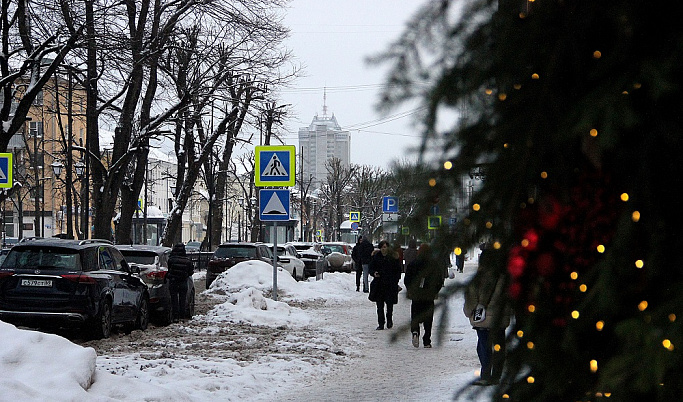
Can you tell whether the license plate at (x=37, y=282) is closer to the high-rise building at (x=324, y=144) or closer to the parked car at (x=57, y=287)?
the parked car at (x=57, y=287)

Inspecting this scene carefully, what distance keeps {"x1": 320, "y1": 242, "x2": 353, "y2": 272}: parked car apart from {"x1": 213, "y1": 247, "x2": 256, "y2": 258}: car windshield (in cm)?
1845

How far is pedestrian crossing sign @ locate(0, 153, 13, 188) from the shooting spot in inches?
889

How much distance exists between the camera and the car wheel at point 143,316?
59.1ft

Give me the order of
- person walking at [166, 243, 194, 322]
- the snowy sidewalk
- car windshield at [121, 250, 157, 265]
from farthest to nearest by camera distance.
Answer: car windshield at [121, 250, 157, 265] → person walking at [166, 243, 194, 322] → the snowy sidewalk

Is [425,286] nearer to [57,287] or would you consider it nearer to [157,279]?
[57,287]

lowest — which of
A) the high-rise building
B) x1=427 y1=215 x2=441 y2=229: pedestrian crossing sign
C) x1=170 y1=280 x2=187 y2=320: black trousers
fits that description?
x1=170 y1=280 x2=187 y2=320: black trousers

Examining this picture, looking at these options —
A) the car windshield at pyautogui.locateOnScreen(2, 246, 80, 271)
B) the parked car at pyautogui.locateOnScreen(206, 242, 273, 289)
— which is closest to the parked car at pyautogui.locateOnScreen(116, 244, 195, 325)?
the car windshield at pyautogui.locateOnScreen(2, 246, 80, 271)

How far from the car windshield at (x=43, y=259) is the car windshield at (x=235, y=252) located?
51.1 ft

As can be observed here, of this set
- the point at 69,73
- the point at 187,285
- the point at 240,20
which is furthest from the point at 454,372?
the point at 240,20

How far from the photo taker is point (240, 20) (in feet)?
91.8

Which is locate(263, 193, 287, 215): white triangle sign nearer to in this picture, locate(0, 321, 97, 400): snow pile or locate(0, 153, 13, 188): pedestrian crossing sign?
locate(0, 153, 13, 188): pedestrian crossing sign

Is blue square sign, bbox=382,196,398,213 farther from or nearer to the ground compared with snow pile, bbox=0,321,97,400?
farther from the ground

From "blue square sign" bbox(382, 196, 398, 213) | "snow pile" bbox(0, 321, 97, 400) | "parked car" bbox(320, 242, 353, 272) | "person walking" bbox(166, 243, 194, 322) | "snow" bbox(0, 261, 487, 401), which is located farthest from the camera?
"parked car" bbox(320, 242, 353, 272)

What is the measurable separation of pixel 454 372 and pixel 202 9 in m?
18.9
